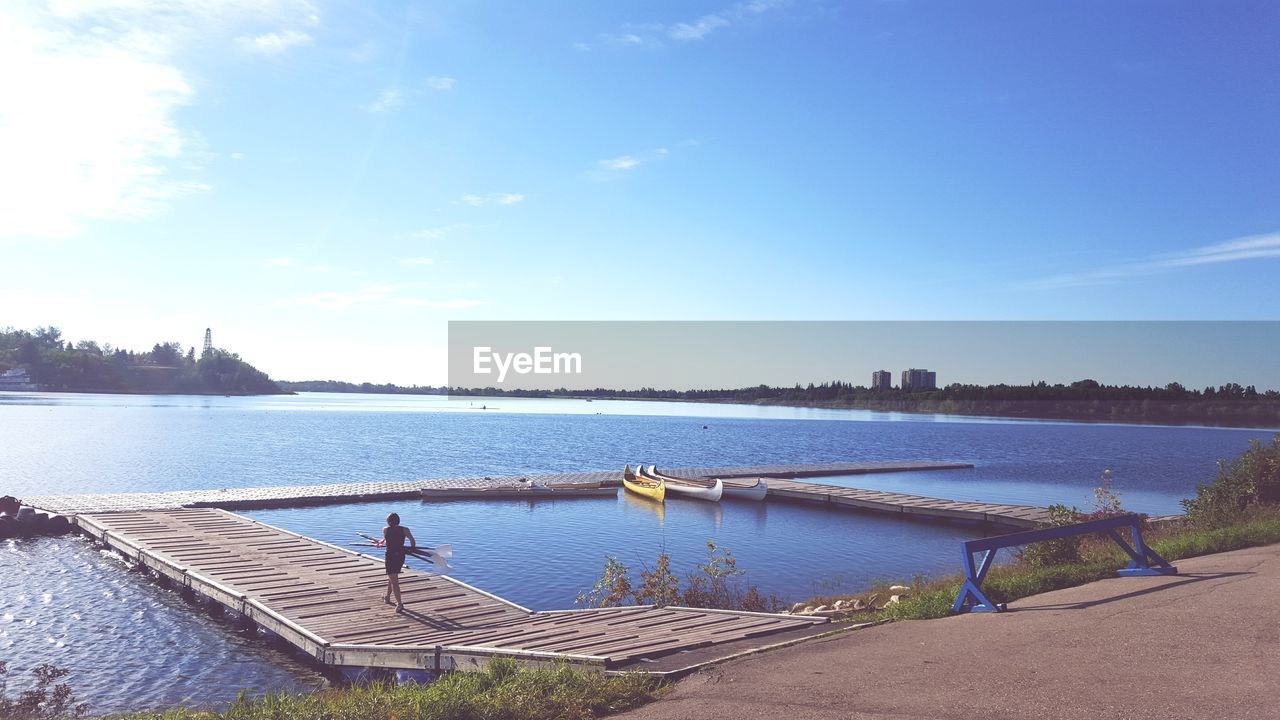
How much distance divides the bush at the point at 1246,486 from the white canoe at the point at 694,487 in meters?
21.8

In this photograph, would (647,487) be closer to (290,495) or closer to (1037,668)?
(290,495)

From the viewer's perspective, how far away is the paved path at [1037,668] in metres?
6.86

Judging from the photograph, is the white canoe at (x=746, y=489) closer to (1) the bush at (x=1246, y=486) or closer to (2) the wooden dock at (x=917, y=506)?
(2) the wooden dock at (x=917, y=506)

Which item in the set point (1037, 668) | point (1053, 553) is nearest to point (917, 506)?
point (1053, 553)

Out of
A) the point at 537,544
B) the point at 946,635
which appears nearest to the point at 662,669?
the point at 946,635

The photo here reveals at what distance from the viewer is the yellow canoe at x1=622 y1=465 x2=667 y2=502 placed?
133ft

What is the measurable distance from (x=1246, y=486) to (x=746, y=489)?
22237mm

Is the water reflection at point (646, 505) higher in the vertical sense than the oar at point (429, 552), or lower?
lower

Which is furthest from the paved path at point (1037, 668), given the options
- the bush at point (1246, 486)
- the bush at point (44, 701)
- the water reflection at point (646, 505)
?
the water reflection at point (646, 505)

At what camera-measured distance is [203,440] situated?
80188 mm

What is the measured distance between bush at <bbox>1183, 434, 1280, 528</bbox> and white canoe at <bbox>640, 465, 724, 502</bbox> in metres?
21.8

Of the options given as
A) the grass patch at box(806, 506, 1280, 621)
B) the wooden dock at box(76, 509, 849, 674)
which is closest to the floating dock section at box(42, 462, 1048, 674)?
the wooden dock at box(76, 509, 849, 674)

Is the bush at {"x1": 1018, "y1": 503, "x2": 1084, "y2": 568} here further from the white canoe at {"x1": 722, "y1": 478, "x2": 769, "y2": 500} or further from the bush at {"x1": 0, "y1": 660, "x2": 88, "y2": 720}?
the white canoe at {"x1": 722, "y1": 478, "x2": 769, "y2": 500}

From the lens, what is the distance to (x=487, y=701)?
7.50m
